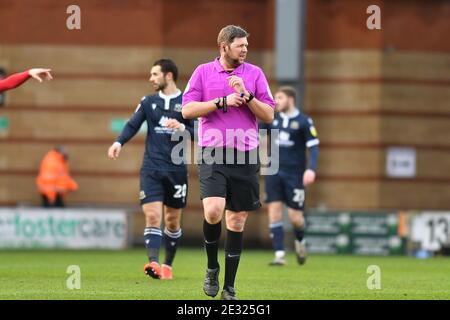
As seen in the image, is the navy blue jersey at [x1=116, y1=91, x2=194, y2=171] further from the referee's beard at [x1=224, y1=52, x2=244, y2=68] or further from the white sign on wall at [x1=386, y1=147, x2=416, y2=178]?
the white sign on wall at [x1=386, y1=147, x2=416, y2=178]

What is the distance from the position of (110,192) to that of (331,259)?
7.97 m

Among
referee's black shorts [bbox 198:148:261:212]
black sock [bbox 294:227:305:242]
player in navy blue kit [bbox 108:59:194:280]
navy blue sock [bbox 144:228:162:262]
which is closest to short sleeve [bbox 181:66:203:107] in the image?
referee's black shorts [bbox 198:148:261:212]

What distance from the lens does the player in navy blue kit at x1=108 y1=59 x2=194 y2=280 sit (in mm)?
14977

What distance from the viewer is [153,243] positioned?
49.2 feet

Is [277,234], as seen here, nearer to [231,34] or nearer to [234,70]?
[234,70]

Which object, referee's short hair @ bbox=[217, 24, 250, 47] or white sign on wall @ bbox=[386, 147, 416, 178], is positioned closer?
referee's short hair @ bbox=[217, 24, 250, 47]

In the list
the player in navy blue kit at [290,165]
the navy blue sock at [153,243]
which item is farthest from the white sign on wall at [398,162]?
the navy blue sock at [153,243]

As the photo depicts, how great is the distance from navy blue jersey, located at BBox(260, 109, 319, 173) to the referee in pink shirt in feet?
23.7

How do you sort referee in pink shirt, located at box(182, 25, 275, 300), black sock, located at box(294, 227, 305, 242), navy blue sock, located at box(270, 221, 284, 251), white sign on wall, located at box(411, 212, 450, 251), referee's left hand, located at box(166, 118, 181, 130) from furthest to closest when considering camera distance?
white sign on wall, located at box(411, 212, 450, 251), navy blue sock, located at box(270, 221, 284, 251), black sock, located at box(294, 227, 305, 242), referee's left hand, located at box(166, 118, 181, 130), referee in pink shirt, located at box(182, 25, 275, 300)

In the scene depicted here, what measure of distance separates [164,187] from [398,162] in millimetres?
13530

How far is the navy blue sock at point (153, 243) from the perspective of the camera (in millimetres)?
14930

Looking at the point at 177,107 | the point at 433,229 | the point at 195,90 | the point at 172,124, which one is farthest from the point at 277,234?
the point at 195,90

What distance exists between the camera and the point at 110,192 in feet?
93.8

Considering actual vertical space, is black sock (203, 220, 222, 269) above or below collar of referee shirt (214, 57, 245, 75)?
below
